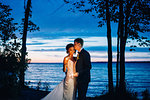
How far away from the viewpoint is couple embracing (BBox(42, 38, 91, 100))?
6.65 meters

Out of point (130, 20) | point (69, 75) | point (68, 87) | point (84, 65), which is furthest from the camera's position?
point (130, 20)

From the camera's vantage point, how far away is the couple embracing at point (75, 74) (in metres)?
6.65

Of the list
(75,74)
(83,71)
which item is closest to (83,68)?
(83,71)

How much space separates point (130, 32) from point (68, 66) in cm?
758

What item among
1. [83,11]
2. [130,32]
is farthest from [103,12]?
[130,32]

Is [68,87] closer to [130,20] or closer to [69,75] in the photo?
[69,75]

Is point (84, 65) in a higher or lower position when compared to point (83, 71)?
higher

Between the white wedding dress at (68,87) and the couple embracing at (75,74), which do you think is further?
the white wedding dress at (68,87)

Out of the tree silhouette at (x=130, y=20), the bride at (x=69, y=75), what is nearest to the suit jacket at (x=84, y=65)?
the bride at (x=69, y=75)

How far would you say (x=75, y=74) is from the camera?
7051mm

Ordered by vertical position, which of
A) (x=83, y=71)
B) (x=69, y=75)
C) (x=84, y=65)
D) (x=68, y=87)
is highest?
(x=84, y=65)

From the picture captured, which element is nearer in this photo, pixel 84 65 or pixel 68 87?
pixel 84 65

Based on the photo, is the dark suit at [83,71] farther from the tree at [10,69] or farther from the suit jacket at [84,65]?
the tree at [10,69]

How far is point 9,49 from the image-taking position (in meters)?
11.1
